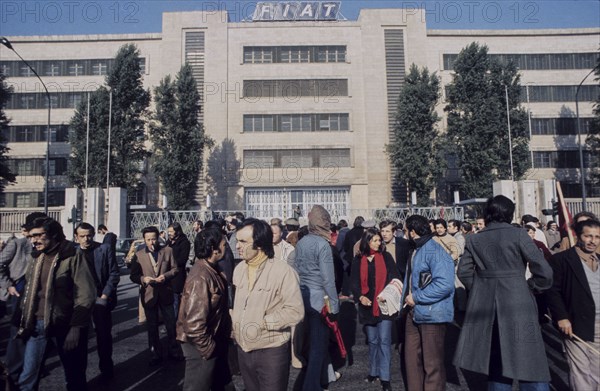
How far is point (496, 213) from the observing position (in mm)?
4156

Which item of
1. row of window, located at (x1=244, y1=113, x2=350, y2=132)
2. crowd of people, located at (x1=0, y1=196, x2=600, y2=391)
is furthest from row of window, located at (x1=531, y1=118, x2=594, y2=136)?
crowd of people, located at (x1=0, y1=196, x2=600, y2=391)

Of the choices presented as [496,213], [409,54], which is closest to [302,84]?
[409,54]

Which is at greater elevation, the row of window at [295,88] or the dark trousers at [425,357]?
the row of window at [295,88]

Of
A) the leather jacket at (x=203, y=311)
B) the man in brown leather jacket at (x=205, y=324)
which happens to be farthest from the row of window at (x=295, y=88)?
the leather jacket at (x=203, y=311)

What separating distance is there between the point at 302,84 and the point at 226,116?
662 centimetres

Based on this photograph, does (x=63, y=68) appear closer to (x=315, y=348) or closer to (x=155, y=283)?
(x=155, y=283)

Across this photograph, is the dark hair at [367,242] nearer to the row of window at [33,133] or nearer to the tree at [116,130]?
the tree at [116,130]

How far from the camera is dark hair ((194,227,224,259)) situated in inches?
150

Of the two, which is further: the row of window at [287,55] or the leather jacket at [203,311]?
the row of window at [287,55]

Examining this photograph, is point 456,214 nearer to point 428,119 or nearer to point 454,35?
point 428,119

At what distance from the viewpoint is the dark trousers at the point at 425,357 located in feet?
14.7

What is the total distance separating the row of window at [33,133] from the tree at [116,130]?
7.51m

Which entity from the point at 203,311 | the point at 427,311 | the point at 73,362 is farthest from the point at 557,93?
the point at 73,362

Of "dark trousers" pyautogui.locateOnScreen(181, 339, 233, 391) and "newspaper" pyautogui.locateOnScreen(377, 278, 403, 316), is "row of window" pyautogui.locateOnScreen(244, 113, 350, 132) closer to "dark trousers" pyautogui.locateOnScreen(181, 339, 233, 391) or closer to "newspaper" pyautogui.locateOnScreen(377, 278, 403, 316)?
"newspaper" pyautogui.locateOnScreen(377, 278, 403, 316)
